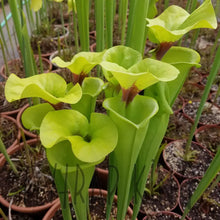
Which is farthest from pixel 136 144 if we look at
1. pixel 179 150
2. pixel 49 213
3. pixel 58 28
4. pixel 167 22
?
pixel 58 28

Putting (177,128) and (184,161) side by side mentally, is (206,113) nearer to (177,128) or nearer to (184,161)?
(177,128)

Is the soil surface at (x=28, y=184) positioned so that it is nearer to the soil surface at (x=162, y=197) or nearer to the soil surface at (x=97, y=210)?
the soil surface at (x=97, y=210)

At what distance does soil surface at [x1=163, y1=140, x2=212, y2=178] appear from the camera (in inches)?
38.2

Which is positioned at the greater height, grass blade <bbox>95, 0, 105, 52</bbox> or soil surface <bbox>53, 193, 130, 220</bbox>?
grass blade <bbox>95, 0, 105, 52</bbox>

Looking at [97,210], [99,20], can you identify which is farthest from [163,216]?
[99,20]

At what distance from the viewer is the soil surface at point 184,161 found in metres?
0.97

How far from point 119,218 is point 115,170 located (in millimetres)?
→ 117

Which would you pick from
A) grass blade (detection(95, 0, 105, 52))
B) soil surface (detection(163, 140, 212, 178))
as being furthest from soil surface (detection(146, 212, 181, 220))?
grass blade (detection(95, 0, 105, 52))

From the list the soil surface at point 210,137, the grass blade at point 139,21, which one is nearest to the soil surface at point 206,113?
the soil surface at point 210,137

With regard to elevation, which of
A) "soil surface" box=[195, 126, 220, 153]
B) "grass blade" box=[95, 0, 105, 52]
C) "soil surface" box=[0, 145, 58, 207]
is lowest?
"soil surface" box=[195, 126, 220, 153]

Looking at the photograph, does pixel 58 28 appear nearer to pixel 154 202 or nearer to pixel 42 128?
pixel 154 202

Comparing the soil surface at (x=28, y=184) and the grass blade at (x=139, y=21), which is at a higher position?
the grass blade at (x=139, y=21)

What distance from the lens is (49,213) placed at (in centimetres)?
71

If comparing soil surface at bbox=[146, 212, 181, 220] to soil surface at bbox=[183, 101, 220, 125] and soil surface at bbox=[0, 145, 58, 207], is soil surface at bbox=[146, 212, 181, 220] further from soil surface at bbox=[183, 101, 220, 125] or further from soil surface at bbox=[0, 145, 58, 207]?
soil surface at bbox=[183, 101, 220, 125]
